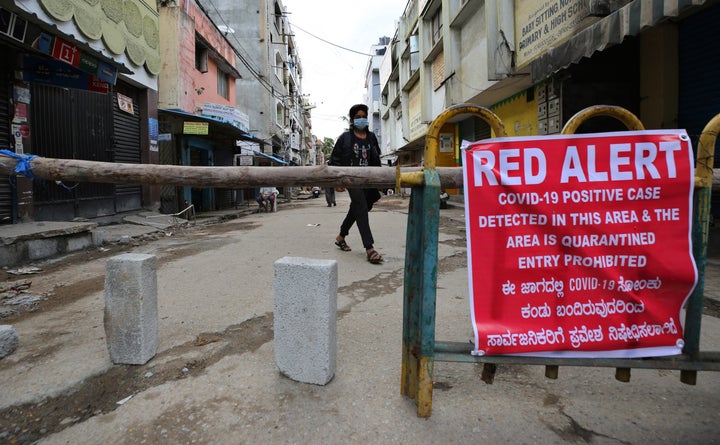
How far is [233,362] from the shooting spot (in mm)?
2309

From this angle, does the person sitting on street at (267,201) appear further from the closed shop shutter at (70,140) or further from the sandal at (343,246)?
the sandal at (343,246)

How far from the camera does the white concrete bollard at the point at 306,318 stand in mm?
1998

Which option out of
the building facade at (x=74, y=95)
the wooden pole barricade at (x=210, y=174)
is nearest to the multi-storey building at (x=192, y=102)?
the building facade at (x=74, y=95)

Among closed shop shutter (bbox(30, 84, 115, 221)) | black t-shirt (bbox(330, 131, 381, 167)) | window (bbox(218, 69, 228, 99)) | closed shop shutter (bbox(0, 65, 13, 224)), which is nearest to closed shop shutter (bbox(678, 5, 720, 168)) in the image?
black t-shirt (bbox(330, 131, 381, 167))

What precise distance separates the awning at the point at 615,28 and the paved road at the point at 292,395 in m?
3.18

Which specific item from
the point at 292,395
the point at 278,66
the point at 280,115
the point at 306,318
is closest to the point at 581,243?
the point at 306,318

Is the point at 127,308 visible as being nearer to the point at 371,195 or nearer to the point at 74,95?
the point at 371,195

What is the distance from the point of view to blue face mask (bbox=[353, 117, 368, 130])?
4.80m

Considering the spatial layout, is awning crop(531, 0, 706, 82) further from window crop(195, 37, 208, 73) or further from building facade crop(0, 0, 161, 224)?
window crop(195, 37, 208, 73)

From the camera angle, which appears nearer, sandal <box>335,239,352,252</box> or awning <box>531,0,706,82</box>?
awning <box>531,0,706,82</box>

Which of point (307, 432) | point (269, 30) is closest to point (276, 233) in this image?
point (307, 432)

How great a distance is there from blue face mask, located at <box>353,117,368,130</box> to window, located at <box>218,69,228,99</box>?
48.2 ft

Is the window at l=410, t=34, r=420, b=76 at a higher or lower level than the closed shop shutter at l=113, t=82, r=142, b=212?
higher

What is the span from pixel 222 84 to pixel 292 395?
18.5 m
